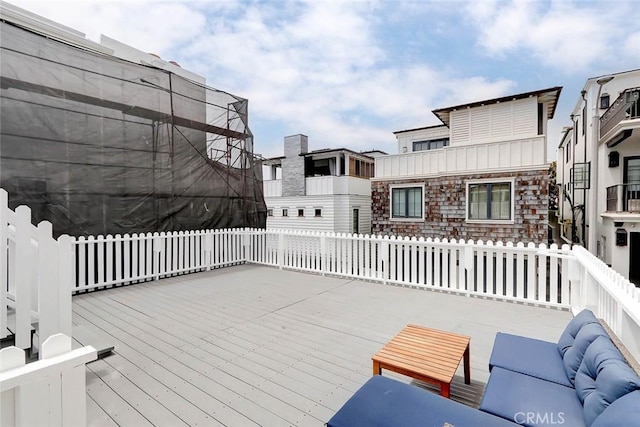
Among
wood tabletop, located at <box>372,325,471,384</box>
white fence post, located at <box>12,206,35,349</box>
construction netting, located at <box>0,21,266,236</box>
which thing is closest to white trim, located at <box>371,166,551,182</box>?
construction netting, located at <box>0,21,266,236</box>

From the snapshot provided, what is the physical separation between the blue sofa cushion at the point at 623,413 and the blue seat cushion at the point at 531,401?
32 centimetres

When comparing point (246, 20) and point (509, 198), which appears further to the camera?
point (509, 198)

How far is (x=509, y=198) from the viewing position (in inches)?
411

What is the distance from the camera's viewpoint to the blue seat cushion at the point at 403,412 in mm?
1728

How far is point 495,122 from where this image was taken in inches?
460

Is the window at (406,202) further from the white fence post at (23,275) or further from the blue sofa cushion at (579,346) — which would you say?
the white fence post at (23,275)

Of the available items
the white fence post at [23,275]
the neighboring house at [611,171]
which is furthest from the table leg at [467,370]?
the neighboring house at [611,171]

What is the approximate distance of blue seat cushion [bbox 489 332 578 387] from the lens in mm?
2233

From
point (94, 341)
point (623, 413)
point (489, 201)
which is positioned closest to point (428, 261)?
point (623, 413)

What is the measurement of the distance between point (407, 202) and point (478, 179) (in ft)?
9.05

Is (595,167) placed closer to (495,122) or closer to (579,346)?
(495,122)

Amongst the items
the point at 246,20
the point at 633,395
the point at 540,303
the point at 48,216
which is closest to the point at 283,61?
the point at 246,20

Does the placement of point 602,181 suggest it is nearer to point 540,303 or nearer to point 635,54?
point 635,54

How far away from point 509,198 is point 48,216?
12.4 meters
